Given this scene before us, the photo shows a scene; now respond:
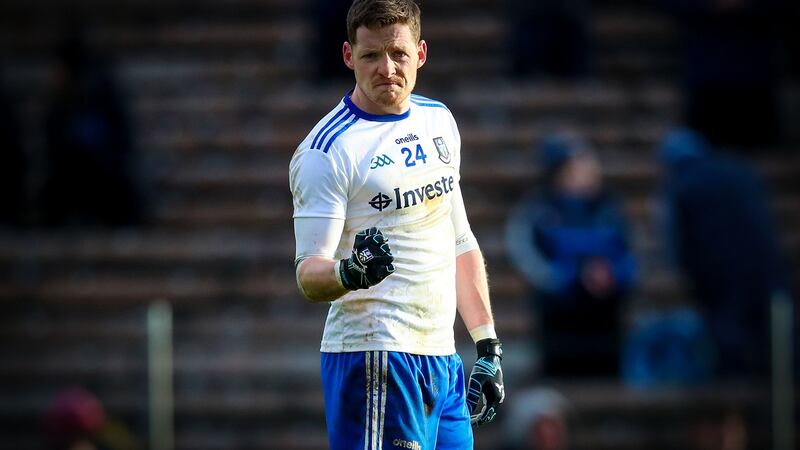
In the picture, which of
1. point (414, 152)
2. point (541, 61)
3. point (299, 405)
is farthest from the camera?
point (541, 61)

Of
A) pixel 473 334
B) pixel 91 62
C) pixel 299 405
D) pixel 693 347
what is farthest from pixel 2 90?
pixel 473 334

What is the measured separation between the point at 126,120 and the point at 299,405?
2.77 m

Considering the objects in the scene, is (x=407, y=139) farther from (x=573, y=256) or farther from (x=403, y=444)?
(x=573, y=256)

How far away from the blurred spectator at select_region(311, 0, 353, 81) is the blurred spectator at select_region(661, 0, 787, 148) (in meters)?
2.68

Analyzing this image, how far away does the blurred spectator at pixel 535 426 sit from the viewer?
32.1 ft

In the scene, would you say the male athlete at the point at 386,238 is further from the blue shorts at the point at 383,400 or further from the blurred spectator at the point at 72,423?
the blurred spectator at the point at 72,423

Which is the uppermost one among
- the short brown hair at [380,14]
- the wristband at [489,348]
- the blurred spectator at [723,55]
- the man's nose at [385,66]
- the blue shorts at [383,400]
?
the blurred spectator at [723,55]

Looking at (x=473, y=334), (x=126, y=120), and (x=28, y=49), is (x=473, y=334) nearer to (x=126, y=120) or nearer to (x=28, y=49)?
(x=126, y=120)

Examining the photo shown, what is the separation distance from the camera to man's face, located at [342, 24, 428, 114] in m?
5.27

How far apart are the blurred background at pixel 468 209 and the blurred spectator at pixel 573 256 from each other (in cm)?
2

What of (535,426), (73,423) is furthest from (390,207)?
(73,423)

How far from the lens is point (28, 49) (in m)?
14.6

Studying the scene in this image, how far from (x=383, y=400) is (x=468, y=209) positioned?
24.2 ft

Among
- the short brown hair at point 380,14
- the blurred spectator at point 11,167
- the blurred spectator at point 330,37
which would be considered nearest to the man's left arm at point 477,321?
the short brown hair at point 380,14
